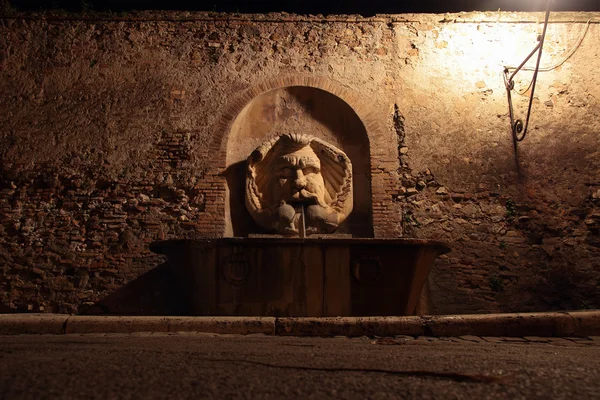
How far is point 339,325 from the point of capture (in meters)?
3.45

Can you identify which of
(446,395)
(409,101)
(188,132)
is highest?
(409,101)

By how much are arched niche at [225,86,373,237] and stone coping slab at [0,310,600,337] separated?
8.17 feet

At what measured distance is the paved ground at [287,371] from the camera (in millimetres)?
1704

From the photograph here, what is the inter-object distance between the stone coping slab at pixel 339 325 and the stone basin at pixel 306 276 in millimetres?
622

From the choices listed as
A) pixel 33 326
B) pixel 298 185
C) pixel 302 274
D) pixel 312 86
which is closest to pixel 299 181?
pixel 298 185

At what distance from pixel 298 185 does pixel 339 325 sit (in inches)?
98.7

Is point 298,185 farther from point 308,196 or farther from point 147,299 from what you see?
point 147,299

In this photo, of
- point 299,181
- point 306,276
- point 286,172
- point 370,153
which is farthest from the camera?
point 370,153

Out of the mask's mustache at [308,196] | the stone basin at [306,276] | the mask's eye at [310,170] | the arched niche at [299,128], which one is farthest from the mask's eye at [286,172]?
the stone basin at [306,276]

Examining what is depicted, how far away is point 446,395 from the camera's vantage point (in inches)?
66.2

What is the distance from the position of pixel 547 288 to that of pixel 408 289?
230cm

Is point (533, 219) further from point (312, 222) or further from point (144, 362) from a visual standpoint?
point (144, 362)

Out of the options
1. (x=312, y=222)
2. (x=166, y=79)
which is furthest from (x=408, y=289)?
(x=166, y=79)

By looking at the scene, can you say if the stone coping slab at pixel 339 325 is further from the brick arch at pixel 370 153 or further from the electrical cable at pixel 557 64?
the electrical cable at pixel 557 64
